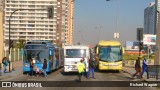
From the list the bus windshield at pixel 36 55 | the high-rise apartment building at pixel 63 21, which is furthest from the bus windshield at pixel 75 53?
the high-rise apartment building at pixel 63 21

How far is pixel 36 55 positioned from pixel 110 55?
28.1ft

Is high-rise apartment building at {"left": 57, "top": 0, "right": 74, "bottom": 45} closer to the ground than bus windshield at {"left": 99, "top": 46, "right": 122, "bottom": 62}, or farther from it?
farther from it

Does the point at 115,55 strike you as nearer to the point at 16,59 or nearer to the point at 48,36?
the point at 16,59

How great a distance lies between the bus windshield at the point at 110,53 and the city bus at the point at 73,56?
17.1 feet

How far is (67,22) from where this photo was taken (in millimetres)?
153125

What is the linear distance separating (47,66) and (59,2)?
113 meters

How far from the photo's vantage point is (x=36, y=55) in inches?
1335

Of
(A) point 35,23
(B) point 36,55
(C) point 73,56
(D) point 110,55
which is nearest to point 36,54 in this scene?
(B) point 36,55

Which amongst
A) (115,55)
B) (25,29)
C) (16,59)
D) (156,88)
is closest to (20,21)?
(25,29)

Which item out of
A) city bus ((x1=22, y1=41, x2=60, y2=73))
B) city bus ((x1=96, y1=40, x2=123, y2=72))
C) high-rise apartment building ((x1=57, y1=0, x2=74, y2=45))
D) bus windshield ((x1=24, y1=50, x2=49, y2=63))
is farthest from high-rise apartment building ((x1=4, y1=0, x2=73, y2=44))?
bus windshield ((x1=24, y1=50, x2=49, y2=63))

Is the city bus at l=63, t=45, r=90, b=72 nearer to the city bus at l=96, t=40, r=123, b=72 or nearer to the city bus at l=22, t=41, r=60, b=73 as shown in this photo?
the city bus at l=22, t=41, r=60, b=73

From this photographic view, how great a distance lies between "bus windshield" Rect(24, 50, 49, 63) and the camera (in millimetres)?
33781

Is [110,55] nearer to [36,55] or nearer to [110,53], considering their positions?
[110,53]

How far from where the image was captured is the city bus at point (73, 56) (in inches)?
1334
